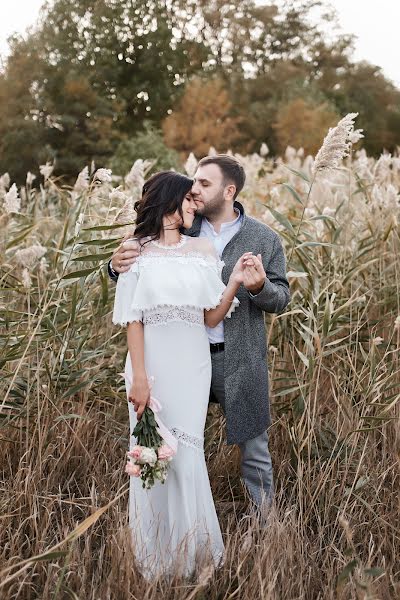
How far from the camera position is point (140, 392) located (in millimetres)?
2309

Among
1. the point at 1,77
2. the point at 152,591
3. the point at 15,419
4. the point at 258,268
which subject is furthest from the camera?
the point at 1,77

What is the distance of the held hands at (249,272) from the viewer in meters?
2.37

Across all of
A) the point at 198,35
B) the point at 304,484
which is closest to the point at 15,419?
the point at 304,484

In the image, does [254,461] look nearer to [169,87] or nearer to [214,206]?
[214,206]

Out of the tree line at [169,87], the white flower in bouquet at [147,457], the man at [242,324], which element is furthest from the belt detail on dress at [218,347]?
the tree line at [169,87]

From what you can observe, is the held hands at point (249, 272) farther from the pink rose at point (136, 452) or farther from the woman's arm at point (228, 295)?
the pink rose at point (136, 452)

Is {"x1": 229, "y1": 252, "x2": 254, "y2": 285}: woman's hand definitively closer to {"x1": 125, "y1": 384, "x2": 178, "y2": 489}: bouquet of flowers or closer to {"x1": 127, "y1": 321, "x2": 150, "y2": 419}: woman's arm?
{"x1": 127, "y1": 321, "x2": 150, "y2": 419}: woman's arm

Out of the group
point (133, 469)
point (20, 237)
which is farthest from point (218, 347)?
point (20, 237)

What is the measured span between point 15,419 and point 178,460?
32.9 inches

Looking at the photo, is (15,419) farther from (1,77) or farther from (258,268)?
(1,77)

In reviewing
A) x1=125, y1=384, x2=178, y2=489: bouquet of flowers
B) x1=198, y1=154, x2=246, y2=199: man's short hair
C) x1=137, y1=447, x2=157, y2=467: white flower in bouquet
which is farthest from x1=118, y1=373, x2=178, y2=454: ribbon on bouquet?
x1=198, y1=154, x2=246, y2=199: man's short hair

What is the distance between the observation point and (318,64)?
96.8 ft

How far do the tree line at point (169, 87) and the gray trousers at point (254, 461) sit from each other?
1035 cm

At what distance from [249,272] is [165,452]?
2.10 feet
